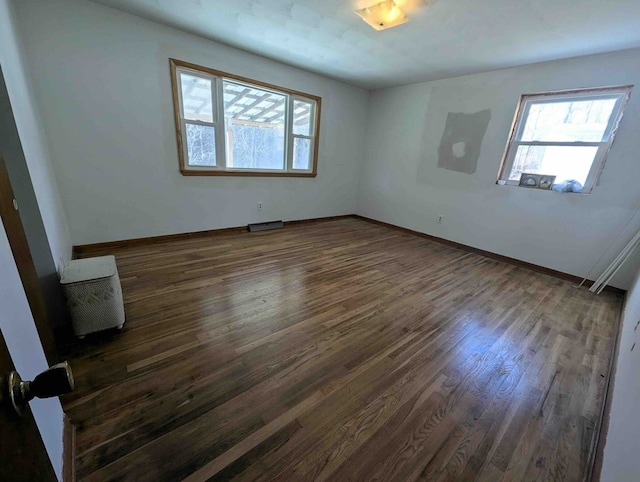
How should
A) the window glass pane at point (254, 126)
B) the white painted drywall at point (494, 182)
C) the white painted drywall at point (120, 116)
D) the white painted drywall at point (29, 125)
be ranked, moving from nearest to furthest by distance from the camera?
1. the white painted drywall at point (29, 125)
2. the white painted drywall at point (120, 116)
3. the white painted drywall at point (494, 182)
4. the window glass pane at point (254, 126)

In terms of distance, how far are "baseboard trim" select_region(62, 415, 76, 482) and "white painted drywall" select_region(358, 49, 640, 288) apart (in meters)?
4.55

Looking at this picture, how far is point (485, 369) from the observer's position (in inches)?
67.7

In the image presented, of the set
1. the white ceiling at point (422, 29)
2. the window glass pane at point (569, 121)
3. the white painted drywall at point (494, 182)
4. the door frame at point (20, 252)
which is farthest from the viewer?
the window glass pane at point (569, 121)

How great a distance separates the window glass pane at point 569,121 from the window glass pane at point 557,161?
0.38 feet

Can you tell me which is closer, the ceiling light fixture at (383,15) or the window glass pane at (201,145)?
the ceiling light fixture at (383,15)

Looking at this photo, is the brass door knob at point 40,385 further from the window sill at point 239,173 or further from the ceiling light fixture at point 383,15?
the window sill at point 239,173

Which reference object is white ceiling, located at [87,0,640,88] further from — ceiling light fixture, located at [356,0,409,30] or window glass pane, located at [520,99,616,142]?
window glass pane, located at [520,99,616,142]

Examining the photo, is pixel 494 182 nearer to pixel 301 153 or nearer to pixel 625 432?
pixel 301 153

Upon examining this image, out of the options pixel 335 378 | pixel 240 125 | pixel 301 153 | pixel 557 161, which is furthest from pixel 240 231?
pixel 557 161

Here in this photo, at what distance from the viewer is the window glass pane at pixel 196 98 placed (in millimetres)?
3273

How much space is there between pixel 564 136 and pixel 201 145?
4.55 m

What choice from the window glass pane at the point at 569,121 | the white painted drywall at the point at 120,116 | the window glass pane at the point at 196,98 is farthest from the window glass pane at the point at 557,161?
the window glass pane at the point at 196,98

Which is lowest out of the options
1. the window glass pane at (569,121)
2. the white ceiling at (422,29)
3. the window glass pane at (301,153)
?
the window glass pane at (301,153)

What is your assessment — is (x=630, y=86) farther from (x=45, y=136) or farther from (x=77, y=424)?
(x=45, y=136)
